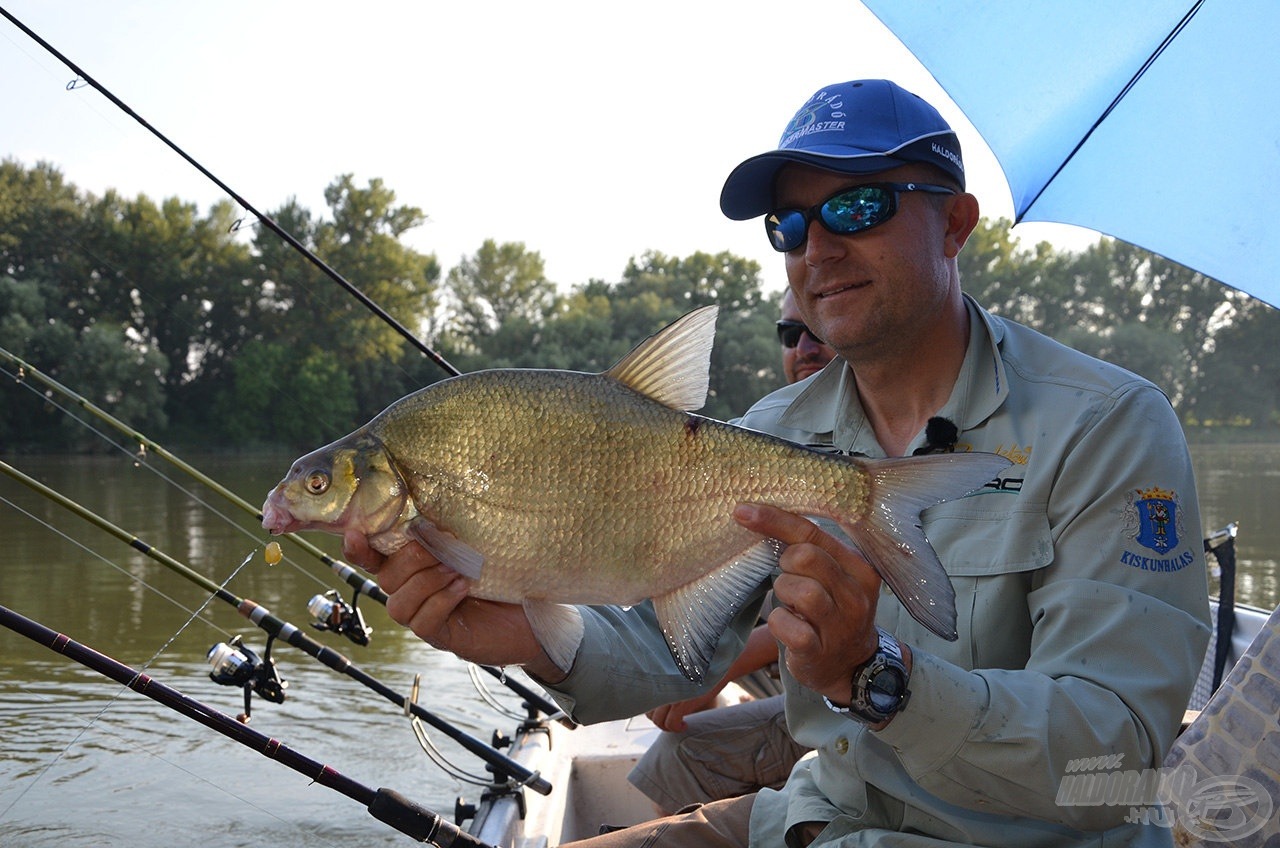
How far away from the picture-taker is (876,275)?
2.31 meters

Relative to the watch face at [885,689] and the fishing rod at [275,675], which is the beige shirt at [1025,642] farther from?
the fishing rod at [275,675]

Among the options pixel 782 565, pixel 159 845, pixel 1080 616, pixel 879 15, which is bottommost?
pixel 159 845

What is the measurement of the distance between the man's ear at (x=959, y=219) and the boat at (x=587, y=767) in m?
1.79

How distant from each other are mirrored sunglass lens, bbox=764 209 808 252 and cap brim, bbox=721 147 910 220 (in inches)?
2.7

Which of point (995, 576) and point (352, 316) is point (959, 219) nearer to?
point (995, 576)

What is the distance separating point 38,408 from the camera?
1200 inches

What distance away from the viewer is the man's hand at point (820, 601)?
1597 millimetres

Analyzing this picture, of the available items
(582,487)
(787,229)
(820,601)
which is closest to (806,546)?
(820,601)

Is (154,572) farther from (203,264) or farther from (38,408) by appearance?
(203,264)

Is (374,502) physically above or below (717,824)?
above

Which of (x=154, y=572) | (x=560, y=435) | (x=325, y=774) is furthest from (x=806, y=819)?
(x=154, y=572)

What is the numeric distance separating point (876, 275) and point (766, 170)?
0.34 m

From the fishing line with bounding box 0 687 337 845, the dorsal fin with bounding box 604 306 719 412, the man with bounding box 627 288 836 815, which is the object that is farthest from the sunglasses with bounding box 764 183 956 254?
the fishing line with bounding box 0 687 337 845

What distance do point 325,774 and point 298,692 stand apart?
5.49 metres
